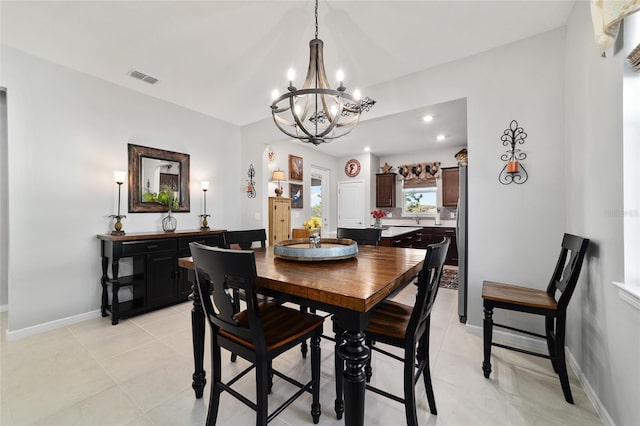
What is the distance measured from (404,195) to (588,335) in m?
5.14

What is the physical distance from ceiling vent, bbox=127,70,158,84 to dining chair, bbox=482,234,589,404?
13.0 ft

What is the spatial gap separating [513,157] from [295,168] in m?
3.98

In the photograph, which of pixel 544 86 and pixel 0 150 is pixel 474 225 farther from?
pixel 0 150

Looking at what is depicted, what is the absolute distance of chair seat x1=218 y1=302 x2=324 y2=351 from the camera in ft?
4.12

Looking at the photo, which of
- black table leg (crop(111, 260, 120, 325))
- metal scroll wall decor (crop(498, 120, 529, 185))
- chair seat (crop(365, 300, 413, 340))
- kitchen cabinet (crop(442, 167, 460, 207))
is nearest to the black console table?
black table leg (crop(111, 260, 120, 325))

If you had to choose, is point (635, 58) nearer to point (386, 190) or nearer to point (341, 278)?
point (341, 278)

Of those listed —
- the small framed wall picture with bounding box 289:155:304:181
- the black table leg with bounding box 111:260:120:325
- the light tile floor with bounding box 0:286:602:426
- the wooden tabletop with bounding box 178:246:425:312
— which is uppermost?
the small framed wall picture with bounding box 289:155:304:181

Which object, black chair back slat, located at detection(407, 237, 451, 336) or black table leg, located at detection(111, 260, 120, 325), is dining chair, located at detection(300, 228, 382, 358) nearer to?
black chair back slat, located at detection(407, 237, 451, 336)

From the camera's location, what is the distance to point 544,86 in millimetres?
2209

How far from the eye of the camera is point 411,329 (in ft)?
4.24

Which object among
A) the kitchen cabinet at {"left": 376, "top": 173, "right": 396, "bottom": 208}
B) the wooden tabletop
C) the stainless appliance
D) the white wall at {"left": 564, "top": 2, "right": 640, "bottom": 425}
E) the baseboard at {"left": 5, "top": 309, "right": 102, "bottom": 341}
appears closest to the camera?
the wooden tabletop

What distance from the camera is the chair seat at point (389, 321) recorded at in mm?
1365

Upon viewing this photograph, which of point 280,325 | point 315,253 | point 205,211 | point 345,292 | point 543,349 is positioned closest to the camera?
point 345,292

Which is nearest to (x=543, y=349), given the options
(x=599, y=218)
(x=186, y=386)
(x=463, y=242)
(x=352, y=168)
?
(x=463, y=242)
